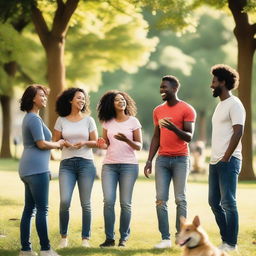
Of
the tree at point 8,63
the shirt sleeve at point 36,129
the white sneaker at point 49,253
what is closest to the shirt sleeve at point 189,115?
the shirt sleeve at point 36,129

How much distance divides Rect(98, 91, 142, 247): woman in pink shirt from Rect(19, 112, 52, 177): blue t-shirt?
1073mm

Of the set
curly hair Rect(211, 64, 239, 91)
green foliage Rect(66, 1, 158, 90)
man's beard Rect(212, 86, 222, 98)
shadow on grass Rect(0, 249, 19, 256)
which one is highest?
green foliage Rect(66, 1, 158, 90)

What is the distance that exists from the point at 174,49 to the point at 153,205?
38.6 meters

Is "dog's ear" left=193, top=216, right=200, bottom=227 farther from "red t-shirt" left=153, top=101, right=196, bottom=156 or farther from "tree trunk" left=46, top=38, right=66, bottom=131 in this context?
"tree trunk" left=46, top=38, right=66, bottom=131

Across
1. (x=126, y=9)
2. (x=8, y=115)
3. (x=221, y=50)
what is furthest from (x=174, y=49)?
(x=126, y=9)

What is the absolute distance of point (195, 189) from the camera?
18.8 meters

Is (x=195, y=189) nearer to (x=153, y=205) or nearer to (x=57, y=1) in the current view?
(x=153, y=205)

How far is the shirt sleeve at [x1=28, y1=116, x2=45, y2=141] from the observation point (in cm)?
885

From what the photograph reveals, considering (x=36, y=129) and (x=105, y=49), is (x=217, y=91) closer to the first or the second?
Answer: (x=36, y=129)

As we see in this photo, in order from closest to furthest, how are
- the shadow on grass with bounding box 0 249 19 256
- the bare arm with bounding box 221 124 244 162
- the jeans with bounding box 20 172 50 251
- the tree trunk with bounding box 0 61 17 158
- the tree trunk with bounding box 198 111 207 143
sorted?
the jeans with bounding box 20 172 50 251 → the bare arm with bounding box 221 124 244 162 → the shadow on grass with bounding box 0 249 19 256 → the tree trunk with bounding box 0 61 17 158 → the tree trunk with bounding box 198 111 207 143

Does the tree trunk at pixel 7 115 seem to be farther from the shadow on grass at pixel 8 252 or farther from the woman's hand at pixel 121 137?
the woman's hand at pixel 121 137

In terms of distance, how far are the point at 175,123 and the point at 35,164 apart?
79.1 inches

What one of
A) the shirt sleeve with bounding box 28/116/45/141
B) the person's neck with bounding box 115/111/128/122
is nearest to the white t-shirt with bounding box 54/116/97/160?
the person's neck with bounding box 115/111/128/122

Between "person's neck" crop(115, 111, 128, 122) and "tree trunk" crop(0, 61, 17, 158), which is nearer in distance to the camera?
"person's neck" crop(115, 111, 128, 122)
